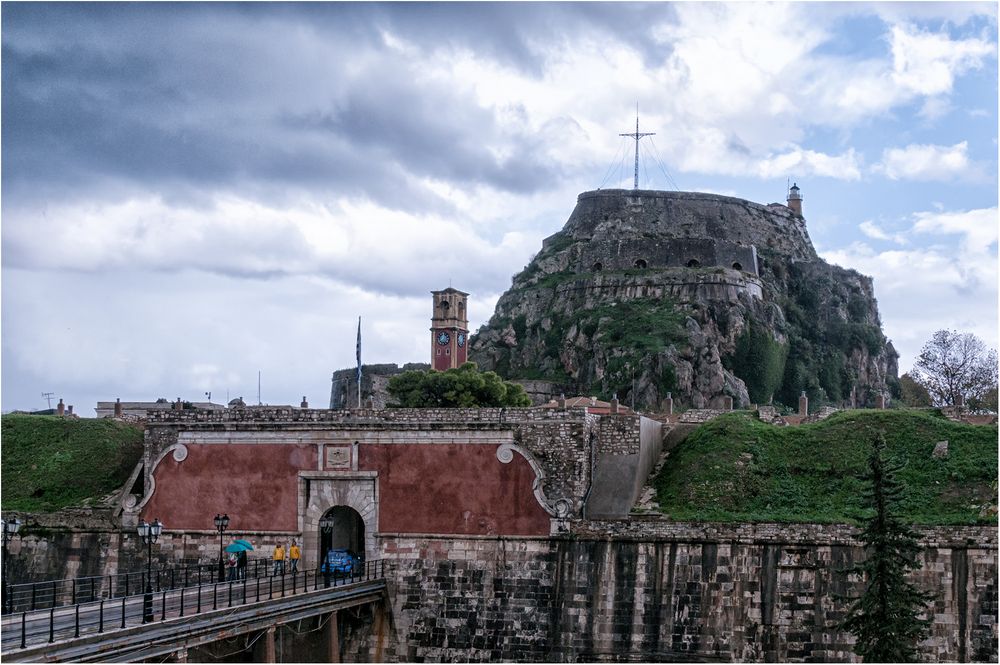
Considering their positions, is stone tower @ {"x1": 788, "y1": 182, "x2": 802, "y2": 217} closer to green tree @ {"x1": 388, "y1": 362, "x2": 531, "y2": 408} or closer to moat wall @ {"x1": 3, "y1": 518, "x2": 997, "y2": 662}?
green tree @ {"x1": 388, "y1": 362, "x2": 531, "y2": 408}

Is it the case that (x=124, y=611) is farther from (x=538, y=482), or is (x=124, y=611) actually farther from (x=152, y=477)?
(x=152, y=477)

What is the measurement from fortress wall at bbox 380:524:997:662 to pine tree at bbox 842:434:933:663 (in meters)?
2.22

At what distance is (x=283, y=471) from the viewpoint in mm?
34750

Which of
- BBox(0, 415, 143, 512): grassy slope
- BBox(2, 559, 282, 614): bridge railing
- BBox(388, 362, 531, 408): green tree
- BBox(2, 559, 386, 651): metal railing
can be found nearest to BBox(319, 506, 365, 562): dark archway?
BBox(2, 559, 282, 614): bridge railing

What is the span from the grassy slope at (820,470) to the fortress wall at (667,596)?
3.03 ft

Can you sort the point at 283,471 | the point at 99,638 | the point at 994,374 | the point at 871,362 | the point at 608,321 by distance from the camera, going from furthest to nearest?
the point at 871,362 < the point at 608,321 < the point at 994,374 < the point at 283,471 < the point at 99,638

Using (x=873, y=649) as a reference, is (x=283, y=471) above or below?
above

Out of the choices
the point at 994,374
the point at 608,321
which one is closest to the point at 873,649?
the point at 994,374

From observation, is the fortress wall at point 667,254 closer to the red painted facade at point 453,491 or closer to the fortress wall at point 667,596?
the red painted facade at point 453,491

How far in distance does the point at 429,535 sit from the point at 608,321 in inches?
2041

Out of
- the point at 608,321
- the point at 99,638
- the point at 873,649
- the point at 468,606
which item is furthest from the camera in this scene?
the point at 608,321

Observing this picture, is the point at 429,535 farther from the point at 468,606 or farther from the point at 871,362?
the point at 871,362

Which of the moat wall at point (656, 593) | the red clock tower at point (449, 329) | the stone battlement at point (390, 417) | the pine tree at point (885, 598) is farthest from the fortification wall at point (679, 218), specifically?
the pine tree at point (885, 598)

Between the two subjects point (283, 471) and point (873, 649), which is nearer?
point (873, 649)
